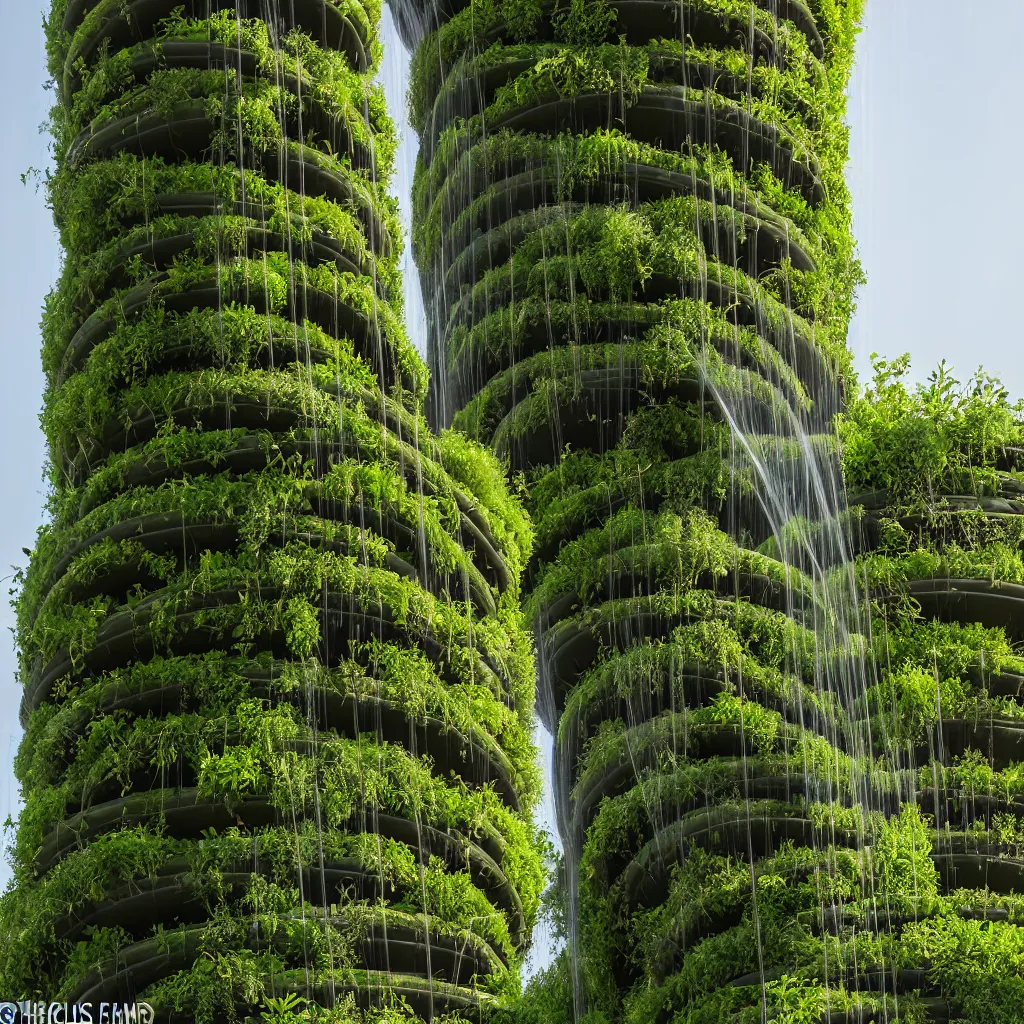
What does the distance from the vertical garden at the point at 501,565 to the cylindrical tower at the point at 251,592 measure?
66 millimetres

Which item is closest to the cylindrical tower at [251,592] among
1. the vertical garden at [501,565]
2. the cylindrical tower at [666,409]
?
the vertical garden at [501,565]

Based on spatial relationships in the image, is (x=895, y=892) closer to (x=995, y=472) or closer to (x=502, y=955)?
(x=502, y=955)

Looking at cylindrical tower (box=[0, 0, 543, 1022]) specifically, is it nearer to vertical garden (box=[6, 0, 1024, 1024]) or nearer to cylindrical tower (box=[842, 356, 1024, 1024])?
vertical garden (box=[6, 0, 1024, 1024])

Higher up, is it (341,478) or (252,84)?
(252,84)

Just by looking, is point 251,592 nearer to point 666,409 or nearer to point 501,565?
point 501,565

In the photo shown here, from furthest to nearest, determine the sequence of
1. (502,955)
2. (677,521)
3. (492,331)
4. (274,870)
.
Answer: (492,331), (677,521), (502,955), (274,870)

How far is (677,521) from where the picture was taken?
124 feet

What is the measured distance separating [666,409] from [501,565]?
7.45 meters

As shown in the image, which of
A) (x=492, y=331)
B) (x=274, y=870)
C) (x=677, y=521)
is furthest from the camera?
(x=492, y=331)

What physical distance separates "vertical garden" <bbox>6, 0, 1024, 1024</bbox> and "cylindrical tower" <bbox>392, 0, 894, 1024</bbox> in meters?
0.08

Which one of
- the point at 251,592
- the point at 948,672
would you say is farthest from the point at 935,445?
the point at 251,592

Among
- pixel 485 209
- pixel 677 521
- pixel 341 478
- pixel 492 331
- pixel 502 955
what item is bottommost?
pixel 502 955

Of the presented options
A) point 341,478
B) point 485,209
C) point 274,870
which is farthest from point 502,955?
point 485,209

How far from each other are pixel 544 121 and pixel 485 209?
2211mm
